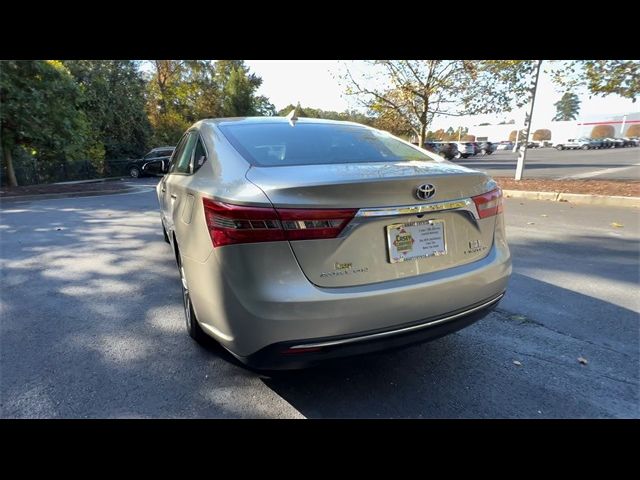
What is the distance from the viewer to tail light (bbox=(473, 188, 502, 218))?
213 cm

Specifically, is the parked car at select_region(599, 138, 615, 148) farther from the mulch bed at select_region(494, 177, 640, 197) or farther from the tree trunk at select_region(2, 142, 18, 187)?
the tree trunk at select_region(2, 142, 18, 187)

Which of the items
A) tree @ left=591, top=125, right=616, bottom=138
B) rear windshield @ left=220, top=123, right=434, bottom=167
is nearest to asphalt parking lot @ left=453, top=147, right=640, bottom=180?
rear windshield @ left=220, top=123, right=434, bottom=167

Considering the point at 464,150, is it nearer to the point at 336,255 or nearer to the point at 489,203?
the point at 489,203

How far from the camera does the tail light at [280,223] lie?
1.68 meters

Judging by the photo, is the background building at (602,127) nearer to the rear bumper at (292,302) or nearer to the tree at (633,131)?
the tree at (633,131)

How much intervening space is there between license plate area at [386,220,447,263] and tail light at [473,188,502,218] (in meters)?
0.33

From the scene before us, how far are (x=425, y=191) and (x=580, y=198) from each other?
8741mm

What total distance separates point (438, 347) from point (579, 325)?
1263 millimetres

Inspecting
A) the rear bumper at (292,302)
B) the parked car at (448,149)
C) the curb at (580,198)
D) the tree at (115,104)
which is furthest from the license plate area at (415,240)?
the parked car at (448,149)

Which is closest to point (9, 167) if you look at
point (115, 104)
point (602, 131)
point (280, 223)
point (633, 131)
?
point (115, 104)

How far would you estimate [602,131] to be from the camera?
60719 millimetres

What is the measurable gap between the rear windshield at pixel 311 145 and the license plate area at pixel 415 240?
68 cm
